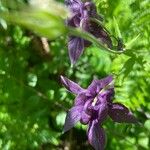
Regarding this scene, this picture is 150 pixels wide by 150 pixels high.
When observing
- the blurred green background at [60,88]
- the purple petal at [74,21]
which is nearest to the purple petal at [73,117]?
the purple petal at [74,21]

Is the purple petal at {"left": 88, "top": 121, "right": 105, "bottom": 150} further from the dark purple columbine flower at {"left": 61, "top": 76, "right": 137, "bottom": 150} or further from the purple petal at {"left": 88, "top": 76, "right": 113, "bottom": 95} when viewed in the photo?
the purple petal at {"left": 88, "top": 76, "right": 113, "bottom": 95}

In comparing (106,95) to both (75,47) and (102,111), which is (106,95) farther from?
Result: (75,47)

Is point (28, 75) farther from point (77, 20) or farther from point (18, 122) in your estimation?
point (77, 20)

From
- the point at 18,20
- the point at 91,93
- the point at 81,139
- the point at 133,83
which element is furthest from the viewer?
the point at 81,139

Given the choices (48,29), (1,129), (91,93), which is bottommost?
(1,129)

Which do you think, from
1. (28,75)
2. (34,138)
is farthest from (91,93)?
(28,75)

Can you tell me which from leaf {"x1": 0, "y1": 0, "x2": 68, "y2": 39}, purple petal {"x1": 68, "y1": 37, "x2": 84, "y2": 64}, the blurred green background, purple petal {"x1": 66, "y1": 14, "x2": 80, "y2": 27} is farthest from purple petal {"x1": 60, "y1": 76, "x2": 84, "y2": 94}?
leaf {"x1": 0, "y1": 0, "x2": 68, "y2": 39}

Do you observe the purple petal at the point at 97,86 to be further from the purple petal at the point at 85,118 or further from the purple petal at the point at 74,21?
the purple petal at the point at 74,21
